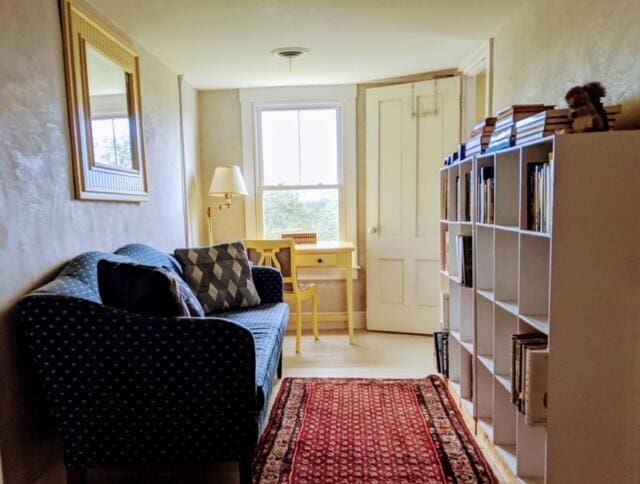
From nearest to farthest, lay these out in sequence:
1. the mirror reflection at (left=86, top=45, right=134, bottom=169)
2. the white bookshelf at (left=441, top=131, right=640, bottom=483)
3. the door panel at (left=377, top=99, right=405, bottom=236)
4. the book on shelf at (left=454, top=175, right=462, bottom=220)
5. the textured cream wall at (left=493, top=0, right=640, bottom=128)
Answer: the white bookshelf at (left=441, top=131, right=640, bottom=483) → the textured cream wall at (left=493, top=0, right=640, bottom=128) → the mirror reflection at (left=86, top=45, right=134, bottom=169) → the book on shelf at (left=454, top=175, right=462, bottom=220) → the door panel at (left=377, top=99, right=405, bottom=236)

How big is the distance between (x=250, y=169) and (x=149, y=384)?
2.73 metres

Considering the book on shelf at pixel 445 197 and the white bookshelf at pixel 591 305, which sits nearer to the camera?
the white bookshelf at pixel 591 305

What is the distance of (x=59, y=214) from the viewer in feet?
6.11

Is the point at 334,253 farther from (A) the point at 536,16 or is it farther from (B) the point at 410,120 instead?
(A) the point at 536,16

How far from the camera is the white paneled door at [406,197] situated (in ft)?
11.6

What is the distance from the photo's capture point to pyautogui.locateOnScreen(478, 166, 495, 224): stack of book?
1892 millimetres

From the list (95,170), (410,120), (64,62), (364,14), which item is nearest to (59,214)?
(95,170)

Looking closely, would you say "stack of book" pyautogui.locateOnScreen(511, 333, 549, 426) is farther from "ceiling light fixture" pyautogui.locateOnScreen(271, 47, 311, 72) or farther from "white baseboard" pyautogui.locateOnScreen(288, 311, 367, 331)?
"white baseboard" pyautogui.locateOnScreen(288, 311, 367, 331)

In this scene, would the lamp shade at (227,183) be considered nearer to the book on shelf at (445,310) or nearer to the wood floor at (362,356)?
the wood floor at (362,356)

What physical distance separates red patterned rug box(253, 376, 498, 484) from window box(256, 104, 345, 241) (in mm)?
1690

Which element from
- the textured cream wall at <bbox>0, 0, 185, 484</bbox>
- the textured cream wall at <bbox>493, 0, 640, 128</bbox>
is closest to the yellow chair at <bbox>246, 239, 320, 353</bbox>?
the textured cream wall at <bbox>0, 0, 185, 484</bbox>

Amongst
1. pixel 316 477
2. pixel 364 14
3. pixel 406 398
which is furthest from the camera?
pixel 406 398

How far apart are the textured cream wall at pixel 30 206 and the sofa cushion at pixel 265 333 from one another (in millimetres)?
866

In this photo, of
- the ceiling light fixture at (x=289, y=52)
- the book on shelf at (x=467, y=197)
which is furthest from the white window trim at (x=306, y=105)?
the book on shelf at (x=467, y=197)
